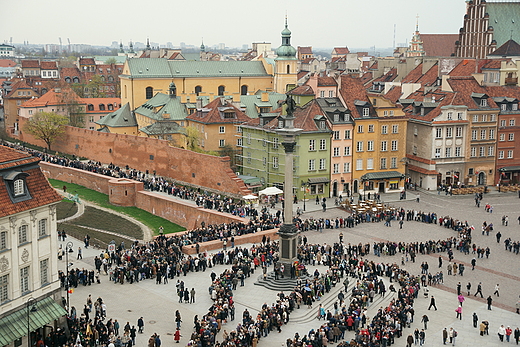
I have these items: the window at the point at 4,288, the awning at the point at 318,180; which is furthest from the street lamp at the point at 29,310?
the awning at the point at 318,180

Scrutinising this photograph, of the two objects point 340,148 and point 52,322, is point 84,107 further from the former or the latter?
point 52,322

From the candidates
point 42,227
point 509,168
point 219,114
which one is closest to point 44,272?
point 42,227

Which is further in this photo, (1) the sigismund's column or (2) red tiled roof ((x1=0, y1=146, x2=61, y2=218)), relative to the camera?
(1) the sigismund's column

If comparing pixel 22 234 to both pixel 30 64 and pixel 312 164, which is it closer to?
pixel 312 164

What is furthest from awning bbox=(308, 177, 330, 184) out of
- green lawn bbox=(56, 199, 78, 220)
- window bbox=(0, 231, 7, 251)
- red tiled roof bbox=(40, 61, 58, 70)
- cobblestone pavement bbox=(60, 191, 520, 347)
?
red tiled roof bbox=(40, 61, 58, 70)

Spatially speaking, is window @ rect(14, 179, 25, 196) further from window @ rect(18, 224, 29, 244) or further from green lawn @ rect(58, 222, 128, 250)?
green lawn @ rect(58, 222, 128, 250)
